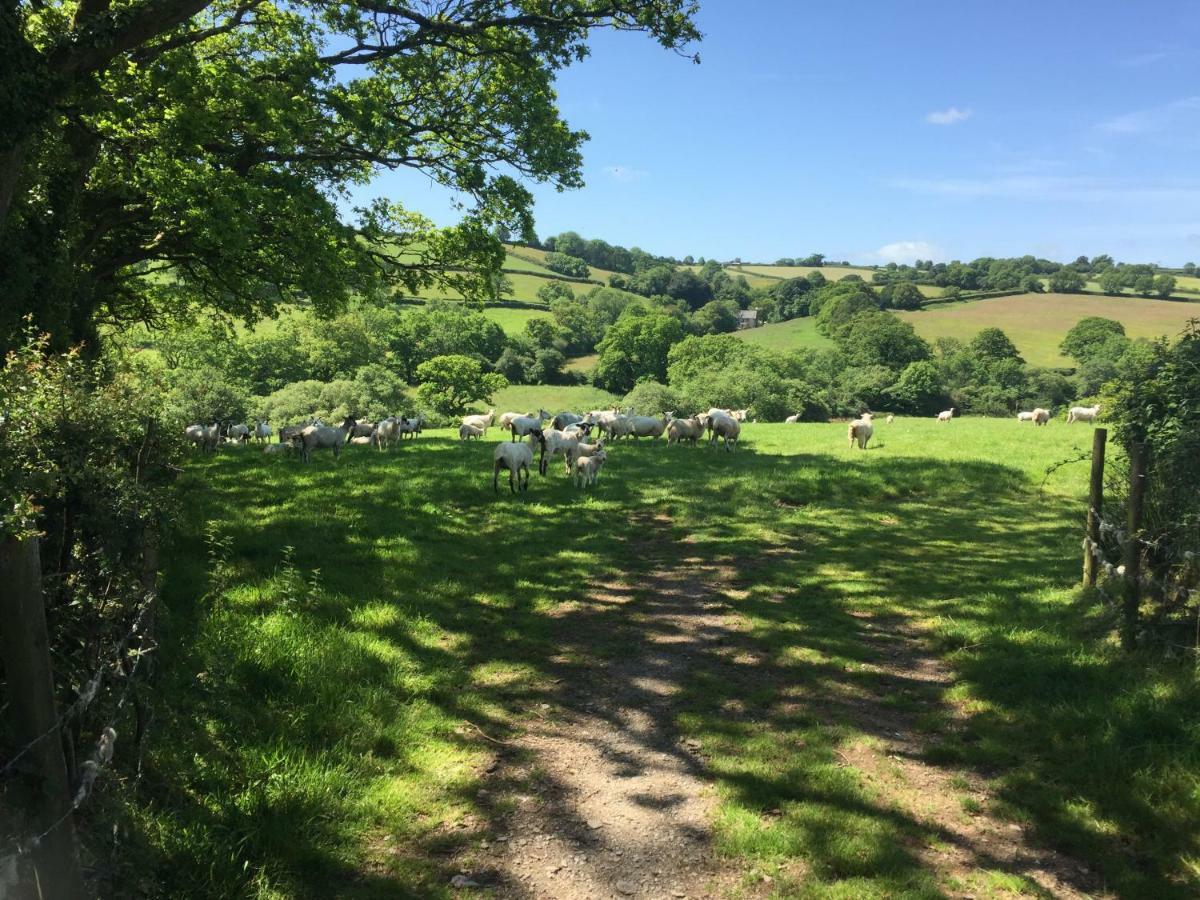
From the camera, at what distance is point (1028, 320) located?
11694 centimetres

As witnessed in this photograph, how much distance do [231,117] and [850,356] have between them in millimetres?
104069

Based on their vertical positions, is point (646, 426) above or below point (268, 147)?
below

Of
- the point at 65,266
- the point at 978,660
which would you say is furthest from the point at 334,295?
the point at 978,660

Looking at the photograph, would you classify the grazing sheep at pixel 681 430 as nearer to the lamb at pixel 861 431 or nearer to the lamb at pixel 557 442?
the lamb at pixel 861 431

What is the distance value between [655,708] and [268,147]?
12.1 m

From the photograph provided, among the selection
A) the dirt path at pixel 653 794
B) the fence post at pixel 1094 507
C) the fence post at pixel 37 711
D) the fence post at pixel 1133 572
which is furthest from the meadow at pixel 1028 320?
the fence post at pixel 37 711

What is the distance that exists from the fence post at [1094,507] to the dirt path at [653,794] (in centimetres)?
289

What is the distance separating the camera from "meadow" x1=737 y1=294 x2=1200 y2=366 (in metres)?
103

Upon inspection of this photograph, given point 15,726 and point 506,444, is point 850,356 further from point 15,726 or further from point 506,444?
point 15,726

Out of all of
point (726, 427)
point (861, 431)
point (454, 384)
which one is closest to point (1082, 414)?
point (861, 431)

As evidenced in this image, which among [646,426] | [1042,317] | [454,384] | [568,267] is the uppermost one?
[568,267]

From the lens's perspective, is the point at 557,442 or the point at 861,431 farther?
the point at 861,431

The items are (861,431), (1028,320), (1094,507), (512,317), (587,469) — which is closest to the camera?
(1094,507)

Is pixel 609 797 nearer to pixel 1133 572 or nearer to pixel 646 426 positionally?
pixel 1133 572
